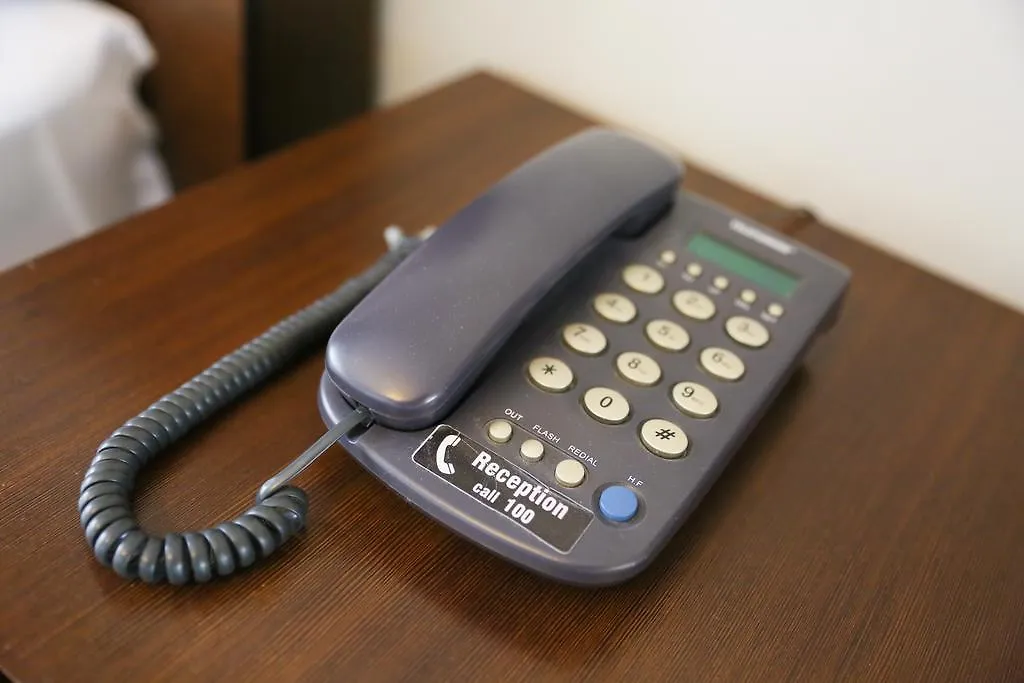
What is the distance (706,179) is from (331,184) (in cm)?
30

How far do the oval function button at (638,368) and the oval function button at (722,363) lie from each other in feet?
0.09

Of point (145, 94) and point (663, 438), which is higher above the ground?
point (663, 438)

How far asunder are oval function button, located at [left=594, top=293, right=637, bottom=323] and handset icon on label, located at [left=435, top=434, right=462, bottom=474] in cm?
12

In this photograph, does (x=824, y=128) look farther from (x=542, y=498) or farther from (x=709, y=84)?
(x=542, y=498)

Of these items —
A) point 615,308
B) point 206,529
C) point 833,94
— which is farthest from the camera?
point 833,94

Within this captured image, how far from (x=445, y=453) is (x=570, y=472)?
0.06 m

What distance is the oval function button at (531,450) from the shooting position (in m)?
0.42

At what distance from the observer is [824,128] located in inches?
27.7

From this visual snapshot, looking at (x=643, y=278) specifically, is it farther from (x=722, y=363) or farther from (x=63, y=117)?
(x=63, y=117)

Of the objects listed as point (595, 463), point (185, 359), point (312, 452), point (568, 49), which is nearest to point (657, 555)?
point (595, 463)

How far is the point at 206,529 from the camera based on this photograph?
0.39m

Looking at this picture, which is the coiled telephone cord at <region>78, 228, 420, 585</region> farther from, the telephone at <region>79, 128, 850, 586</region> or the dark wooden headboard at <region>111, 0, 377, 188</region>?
the dark wooden headboard at <region>111, 0, 377, 188</region>

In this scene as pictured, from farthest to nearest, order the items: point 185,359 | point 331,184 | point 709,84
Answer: point 709,84, point 331,184, point 185,359

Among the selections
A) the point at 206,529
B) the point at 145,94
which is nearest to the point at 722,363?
the point at 206,529
